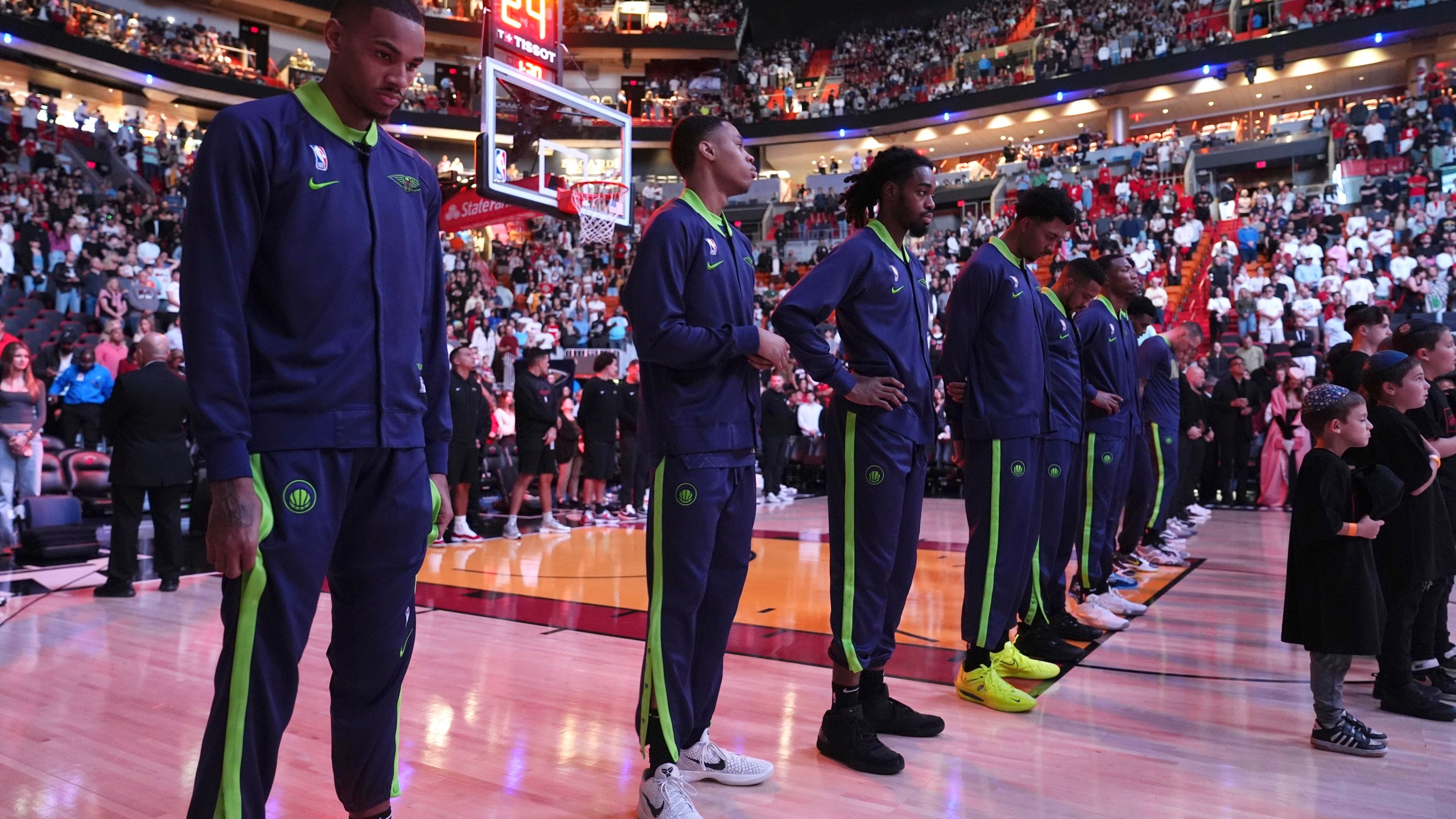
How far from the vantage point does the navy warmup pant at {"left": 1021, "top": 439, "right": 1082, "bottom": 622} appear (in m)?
4.02

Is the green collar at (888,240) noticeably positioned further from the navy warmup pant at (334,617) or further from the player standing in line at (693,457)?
the navy warmup pant at (334,617)

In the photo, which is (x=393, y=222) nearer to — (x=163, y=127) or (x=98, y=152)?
(x=98, y=152)

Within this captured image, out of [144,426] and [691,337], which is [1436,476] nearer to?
[691,337]

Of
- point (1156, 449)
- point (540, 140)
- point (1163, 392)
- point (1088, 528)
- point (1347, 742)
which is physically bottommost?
point (1347, 742)

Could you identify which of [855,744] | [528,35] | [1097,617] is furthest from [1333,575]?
[528,35]

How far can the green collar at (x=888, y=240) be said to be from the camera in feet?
10.8

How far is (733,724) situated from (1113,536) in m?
2.87

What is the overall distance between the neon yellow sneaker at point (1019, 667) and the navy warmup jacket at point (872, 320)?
1.22 m

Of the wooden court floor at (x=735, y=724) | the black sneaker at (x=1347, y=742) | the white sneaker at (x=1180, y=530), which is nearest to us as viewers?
the wooden court floor at (x=735, y=724)

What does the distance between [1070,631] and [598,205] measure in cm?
919

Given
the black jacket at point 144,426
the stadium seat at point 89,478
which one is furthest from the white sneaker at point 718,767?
the stadium seat at point 89,478

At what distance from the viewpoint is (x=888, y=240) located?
10.8 ft

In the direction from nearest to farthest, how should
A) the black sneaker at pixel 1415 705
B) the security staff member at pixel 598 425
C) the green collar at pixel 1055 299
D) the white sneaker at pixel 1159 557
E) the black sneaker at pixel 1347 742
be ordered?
the black sneaker at pixel 1347 742 → the black sneaker at pixel 1415 705 → the green collar at pixel 1055 299 → the white sneaker at pixel 1159 557 → the security staff member at pixel 598 425

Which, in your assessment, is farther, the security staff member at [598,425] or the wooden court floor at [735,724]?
the security staff member at [598,425]
